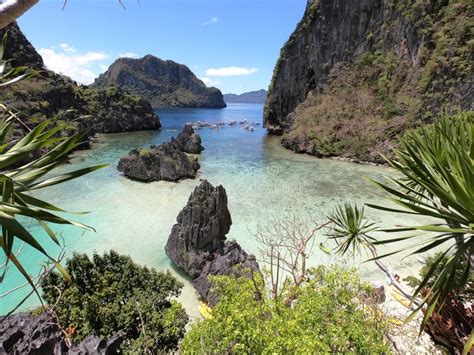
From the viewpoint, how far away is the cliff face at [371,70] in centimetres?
2716

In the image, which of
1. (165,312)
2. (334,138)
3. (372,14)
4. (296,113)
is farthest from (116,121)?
(165,312)

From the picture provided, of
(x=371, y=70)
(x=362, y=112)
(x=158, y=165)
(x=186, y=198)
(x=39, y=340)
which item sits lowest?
(x=186, y=198)

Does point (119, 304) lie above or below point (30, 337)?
below

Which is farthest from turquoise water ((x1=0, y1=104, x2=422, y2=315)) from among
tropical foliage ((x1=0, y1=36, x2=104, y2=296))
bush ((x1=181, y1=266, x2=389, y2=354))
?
tropical foliage ((x1=0, y1=36, x2=104, y2=296))

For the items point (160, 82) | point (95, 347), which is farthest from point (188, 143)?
point (160, 82)

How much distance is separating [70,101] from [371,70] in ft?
148

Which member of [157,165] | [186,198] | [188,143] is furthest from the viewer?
[188,143]

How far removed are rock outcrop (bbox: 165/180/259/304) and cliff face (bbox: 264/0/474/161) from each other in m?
16.3

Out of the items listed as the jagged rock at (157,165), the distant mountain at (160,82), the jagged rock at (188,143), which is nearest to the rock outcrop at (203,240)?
the jagged rock at (157,165)

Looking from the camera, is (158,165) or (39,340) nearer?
(39,340)

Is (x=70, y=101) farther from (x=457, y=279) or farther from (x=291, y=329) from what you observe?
(x=457, y=279)

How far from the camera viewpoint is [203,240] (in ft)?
38.2

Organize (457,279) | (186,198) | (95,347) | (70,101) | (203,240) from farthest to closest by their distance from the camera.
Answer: (70,101)
(186,198)
(203,240)
(457,279)
(95,347)

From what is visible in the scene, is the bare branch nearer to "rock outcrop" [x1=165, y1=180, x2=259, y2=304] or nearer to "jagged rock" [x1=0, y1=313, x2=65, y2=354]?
"jagged rock" [x1=0, y1=313, x2=65, y2=354]
